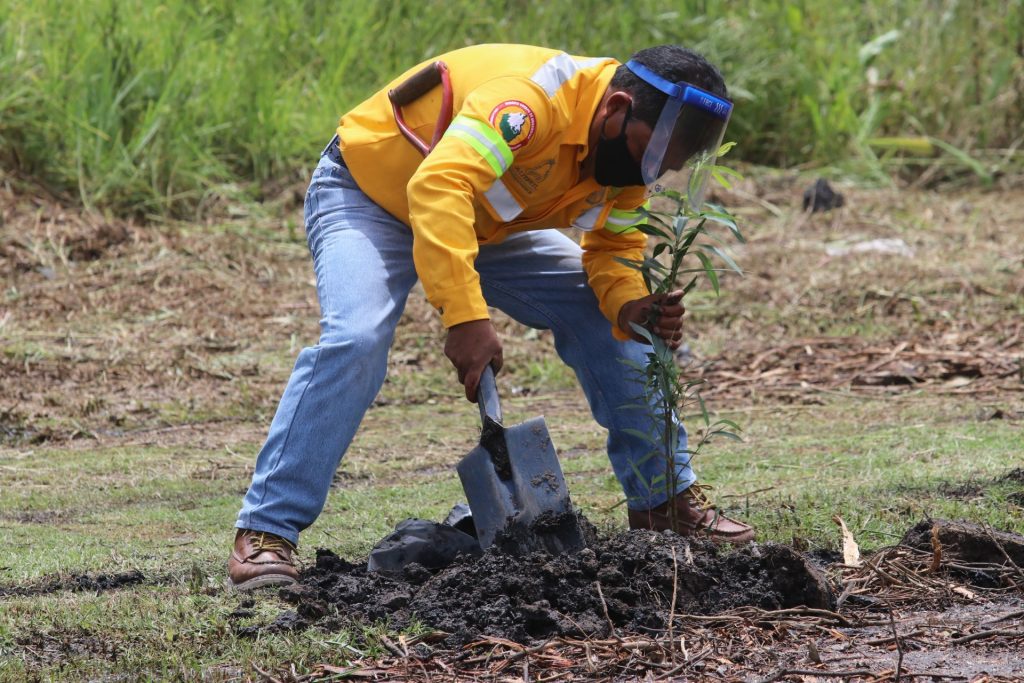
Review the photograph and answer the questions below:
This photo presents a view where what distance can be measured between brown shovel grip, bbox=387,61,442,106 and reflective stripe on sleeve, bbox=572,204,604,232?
572 millimetres

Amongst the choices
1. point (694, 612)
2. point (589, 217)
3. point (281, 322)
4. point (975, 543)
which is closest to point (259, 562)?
point (694, 612)

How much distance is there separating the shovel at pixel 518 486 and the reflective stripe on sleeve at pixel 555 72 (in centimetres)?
77

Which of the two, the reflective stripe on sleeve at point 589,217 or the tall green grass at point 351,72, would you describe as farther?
the tall green grass at point 351,72

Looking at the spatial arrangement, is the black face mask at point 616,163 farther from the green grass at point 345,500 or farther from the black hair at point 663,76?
the green grass at point 345,500

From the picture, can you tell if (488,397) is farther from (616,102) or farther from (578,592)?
(616,102)

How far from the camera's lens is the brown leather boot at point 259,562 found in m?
3.25

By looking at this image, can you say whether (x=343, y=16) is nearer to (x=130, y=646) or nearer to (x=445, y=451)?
(x=445, y=451)

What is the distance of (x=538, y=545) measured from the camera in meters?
3.16

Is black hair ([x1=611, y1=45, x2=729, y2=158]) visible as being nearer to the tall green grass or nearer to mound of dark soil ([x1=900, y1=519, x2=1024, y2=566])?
mound of dark soil ([x1=900, y1=519, x2=1024, y2=566])

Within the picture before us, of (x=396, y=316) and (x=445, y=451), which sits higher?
(x=396, y=316)

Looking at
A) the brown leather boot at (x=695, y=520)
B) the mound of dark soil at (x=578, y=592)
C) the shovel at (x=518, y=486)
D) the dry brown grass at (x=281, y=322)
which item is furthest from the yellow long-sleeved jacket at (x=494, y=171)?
the dry brown grass at (x=281, y=322)

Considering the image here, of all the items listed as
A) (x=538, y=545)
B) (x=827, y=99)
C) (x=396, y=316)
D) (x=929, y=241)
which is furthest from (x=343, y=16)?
(x=538, y=545)

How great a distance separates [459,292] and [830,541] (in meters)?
1.25

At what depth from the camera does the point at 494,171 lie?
3.24 meters
